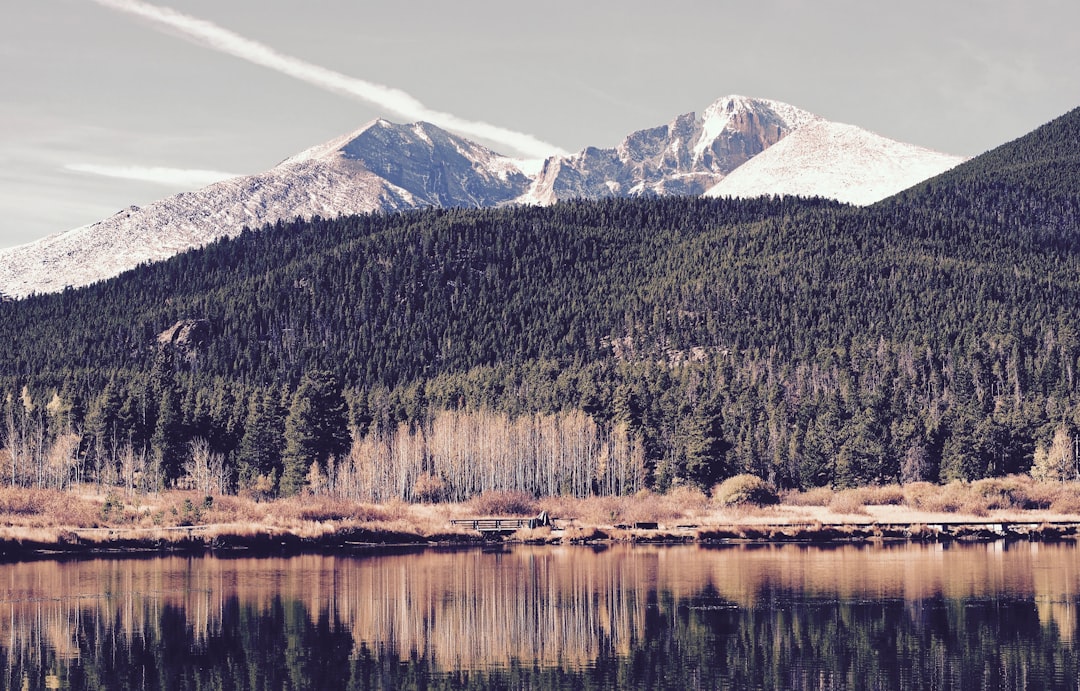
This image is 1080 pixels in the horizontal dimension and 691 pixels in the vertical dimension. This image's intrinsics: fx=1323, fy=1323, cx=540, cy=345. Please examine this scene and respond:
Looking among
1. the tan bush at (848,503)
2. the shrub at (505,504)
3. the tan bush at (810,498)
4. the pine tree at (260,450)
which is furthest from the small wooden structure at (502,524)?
the pine tree at (260,450)

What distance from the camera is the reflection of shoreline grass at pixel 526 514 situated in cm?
10712

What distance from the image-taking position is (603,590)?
7844cm

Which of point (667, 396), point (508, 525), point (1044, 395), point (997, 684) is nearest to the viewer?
point (997, 684)

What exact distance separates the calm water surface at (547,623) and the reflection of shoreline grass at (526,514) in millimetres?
11646

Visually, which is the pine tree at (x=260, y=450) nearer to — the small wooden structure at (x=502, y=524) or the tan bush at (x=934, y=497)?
the small wooden structure at (x=502, y=524)

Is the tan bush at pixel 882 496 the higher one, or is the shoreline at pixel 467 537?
the tan bush at pixel 882 496

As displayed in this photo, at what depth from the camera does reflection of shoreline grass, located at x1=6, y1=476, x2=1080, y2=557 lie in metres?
107

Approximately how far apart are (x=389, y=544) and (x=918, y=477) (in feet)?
229

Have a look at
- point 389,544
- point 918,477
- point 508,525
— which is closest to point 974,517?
point 918,477

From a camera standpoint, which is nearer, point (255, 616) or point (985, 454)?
point (255, 616)

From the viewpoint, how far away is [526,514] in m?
136

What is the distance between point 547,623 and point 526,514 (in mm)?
68912

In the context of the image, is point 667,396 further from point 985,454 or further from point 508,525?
point 508,525

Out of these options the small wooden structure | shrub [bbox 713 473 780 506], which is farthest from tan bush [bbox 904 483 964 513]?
the small wooden structure
